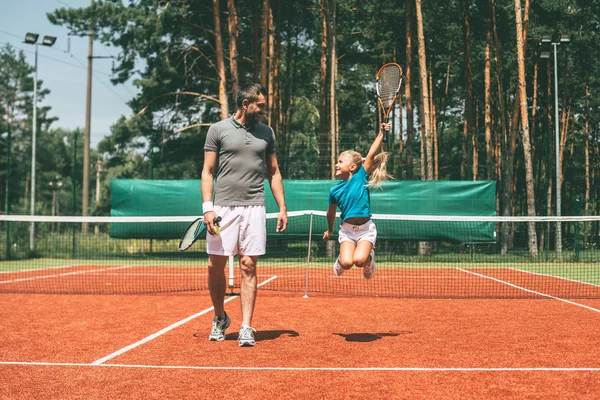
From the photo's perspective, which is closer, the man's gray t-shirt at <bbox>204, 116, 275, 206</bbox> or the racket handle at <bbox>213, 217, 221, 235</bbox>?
the racket handle at <bbox>213, 217, 221, 235</bbox>

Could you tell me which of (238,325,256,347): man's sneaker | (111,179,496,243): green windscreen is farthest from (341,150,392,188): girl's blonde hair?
(111,179,496,243): green windscreen

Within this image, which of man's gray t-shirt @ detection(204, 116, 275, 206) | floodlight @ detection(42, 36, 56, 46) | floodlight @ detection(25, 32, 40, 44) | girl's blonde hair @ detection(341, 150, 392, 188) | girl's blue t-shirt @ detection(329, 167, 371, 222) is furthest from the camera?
floodlight @ detection(42, 36, 56, 46)

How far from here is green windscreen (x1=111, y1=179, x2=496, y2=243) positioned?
17.5 metres

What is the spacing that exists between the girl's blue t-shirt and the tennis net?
3.22 metres

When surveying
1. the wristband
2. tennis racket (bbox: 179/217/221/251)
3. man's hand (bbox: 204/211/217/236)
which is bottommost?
tennis racket (bbox: 179/217/221/251)

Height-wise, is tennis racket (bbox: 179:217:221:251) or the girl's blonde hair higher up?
the girl's blonde hair

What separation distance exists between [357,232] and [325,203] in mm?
11874

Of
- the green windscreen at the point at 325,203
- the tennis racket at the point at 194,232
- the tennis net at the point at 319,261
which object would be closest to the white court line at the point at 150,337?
the tennis racket at the point at 194,232

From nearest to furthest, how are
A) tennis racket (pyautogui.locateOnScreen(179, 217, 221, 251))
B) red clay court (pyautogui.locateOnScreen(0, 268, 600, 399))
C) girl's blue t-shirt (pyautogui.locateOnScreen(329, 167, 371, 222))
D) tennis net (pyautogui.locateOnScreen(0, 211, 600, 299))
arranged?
red clay court (pyautogui.locateOnScreen(0, 268, 600, 399))
tennis racket (pyautogui.locateOnScreen(179, 217, 221, 251))
girl's blue t-shirt (pyautogui.locateOnScreen(329, 167, 371, 222))
tennis net (pyautogui.locateOnScreen(0, 211, 600, 299))

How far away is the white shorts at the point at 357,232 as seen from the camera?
6082 mm

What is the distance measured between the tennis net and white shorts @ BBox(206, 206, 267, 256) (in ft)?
11.5

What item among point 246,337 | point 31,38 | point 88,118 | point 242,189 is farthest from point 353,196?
point 88,118

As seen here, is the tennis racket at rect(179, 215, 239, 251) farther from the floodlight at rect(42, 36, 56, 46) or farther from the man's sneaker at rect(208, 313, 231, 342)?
the floodlight at rect(42, 36, 56, 46)

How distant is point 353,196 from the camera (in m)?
6.01
